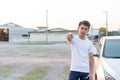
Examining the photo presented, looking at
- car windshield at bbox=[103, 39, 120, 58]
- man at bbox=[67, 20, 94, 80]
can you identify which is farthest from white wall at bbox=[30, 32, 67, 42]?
man at bbox=[67, 20, 94, 80]

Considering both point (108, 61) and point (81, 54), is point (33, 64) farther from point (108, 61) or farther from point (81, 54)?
point (81, 54)

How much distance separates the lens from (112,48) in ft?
26.9

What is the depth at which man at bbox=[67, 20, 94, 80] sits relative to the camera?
5.83 meters

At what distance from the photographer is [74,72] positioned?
5914 mm

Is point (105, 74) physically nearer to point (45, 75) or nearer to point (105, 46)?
point (105, 46)

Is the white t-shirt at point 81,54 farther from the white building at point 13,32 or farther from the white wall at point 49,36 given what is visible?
the white building at point 13,32

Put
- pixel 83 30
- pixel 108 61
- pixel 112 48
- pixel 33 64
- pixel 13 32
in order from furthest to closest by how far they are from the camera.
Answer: pixel 13 32
pixel 33 64
pixel 112 48
pixel 108 61
pixel 83 30

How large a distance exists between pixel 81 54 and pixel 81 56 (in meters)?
0.03

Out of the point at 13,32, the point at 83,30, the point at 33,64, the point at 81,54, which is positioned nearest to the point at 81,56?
the point at 81,54

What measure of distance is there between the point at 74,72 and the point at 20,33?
96.3 meters

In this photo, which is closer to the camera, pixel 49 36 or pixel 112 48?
pixel 112 48

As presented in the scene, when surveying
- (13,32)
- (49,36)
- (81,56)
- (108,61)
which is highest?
(13,32)

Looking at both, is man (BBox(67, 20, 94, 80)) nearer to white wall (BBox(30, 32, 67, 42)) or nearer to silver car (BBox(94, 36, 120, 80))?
silver car (BBox(94, 36, 120, 80))

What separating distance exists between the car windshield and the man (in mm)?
1916
